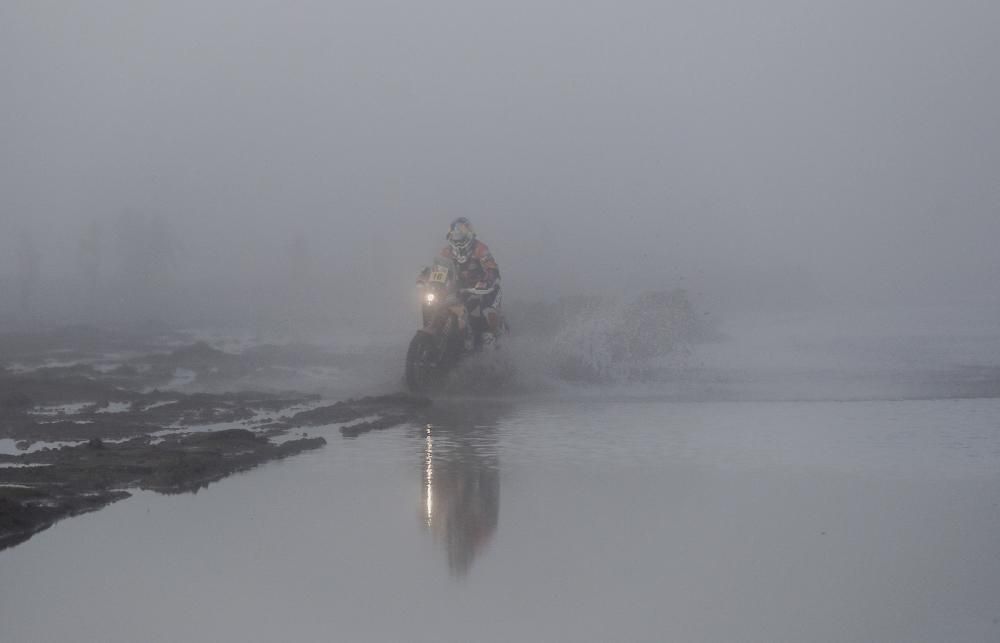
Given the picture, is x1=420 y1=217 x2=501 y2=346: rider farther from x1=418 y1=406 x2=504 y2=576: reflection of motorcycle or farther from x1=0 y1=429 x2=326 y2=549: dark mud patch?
x1=0 y1=429 x2=326 y2=549: dark mud patch

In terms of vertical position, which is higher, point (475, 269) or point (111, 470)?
point (475, 269)

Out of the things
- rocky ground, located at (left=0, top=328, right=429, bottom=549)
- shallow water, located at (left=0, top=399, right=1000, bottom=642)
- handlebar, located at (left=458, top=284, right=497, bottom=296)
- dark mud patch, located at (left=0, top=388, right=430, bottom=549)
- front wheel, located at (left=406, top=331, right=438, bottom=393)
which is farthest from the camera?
handlebar, located at (left=458, top=284, right=497, bottom=296)

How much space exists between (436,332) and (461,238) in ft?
8.77

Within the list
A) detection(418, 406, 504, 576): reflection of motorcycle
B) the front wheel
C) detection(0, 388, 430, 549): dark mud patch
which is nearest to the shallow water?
detection(418, 406, 504, 576): reflection of motorcycle

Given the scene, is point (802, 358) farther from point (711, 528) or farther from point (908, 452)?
point (711, 528)

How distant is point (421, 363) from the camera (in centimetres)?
2914

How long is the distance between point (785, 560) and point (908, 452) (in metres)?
7.96

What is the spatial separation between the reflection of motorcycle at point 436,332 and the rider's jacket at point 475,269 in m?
0.55

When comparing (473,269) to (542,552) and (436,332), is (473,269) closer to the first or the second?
(436,332)

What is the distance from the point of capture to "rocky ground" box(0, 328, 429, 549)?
12914 mm

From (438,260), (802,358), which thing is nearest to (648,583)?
(438,260)

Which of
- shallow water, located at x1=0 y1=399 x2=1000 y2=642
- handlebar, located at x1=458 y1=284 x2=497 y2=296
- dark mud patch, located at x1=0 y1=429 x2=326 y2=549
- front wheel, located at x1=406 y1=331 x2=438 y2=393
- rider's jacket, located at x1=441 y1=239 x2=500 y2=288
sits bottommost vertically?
shallow water, located at x1=0 y1=399 x2=1000 y2=642

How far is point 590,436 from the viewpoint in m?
19.1

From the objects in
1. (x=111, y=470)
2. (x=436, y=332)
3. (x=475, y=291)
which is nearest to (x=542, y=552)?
(x=111, y=470)
